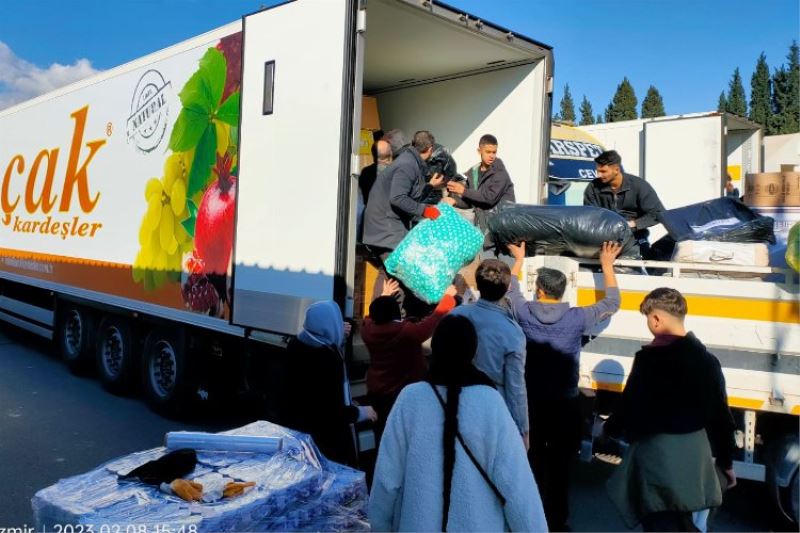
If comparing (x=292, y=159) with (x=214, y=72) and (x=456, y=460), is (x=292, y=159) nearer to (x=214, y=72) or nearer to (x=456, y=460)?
(x=214, y=72)

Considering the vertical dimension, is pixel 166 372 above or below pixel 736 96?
below

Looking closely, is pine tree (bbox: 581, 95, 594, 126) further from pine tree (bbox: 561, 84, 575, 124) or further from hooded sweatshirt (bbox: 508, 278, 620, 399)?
hooded sweatshirt (bbox: 508, 278, 620, 399)

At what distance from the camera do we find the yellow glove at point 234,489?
2.04 m

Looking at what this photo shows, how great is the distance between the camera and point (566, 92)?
159ft

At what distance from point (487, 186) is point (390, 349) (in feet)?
6.74

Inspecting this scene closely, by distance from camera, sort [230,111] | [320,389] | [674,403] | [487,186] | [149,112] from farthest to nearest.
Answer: [149,112] → [487,186] → [230,111] → [320,389] → [674,403]

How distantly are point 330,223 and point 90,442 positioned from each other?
120 inches

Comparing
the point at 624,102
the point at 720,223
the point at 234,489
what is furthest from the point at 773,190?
the point at 624,102

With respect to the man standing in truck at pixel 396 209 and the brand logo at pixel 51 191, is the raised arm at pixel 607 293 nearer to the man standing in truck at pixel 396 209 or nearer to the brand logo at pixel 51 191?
the man standing in truck at pixel 396 209

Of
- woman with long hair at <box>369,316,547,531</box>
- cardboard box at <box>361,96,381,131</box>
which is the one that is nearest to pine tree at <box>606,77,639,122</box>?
cardboard box at <box>361,96,381,131</box>

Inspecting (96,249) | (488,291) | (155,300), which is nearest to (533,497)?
(488,291)

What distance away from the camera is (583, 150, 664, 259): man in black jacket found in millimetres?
4836

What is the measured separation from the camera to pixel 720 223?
407 cm

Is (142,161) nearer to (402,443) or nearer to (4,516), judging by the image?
(4,516)
